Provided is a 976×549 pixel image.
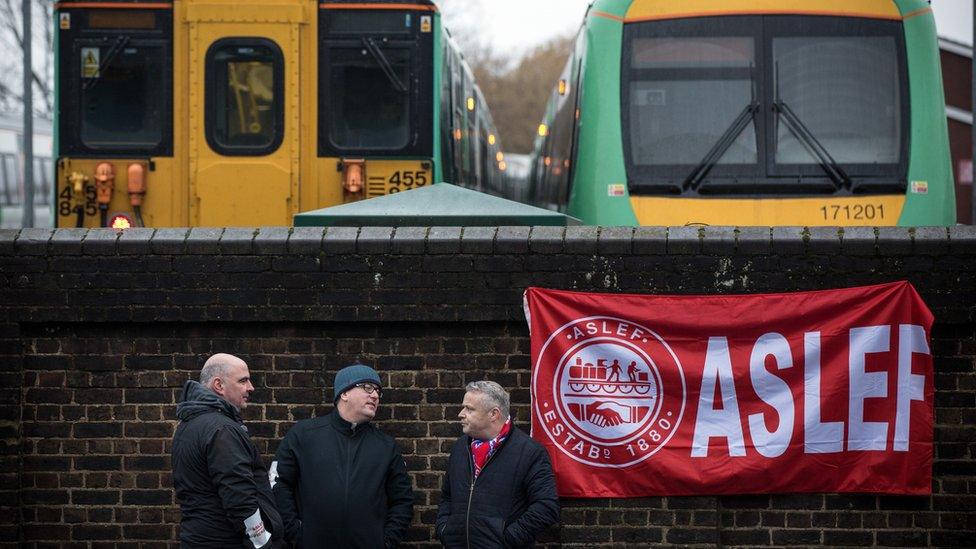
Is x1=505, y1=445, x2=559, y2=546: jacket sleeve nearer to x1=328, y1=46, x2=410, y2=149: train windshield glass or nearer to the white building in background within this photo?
x1=328, y1=46, x2=410, y2=149: train windshield glass

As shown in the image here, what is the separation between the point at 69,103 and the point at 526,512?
22.2ft

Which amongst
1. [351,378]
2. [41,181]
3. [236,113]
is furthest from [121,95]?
[41,181]

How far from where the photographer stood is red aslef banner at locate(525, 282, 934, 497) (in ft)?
22.8

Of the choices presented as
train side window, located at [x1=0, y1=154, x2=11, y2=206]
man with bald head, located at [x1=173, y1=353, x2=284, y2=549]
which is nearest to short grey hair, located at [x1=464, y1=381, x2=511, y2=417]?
man with bald head, located at [x1=173, y1=353, x2=284, y2=549]

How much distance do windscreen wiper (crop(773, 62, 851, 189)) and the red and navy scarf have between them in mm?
5036

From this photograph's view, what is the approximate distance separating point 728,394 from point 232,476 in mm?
2771

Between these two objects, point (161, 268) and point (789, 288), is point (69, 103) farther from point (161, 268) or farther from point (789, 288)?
point (789, 288)

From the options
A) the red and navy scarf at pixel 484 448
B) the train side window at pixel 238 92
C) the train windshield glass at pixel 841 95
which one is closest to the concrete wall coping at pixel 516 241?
the red and navy scarf at pixel 484 448

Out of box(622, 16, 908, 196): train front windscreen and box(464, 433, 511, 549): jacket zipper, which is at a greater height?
box(622, 16, 908, 196): train front windscreen

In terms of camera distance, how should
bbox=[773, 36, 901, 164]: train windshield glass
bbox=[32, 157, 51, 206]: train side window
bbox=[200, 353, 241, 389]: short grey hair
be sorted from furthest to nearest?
bbox=[32, 157, 51, 206]: train side window
bbox=[773, 36, 901, 164]: train windshield glass
bbox=[200, 353, 241, 389]: short grey hair

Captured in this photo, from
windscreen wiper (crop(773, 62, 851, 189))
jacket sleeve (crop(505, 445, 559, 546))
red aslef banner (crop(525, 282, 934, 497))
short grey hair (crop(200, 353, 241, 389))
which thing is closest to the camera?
short grey hair (crop(200, 353, 241, 389))

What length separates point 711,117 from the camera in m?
10.4

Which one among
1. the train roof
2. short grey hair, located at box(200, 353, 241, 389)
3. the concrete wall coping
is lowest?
short grey hair, located at box(200, 353, 241, 389)

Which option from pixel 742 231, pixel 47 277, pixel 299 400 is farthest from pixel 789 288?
pixel 47 277
